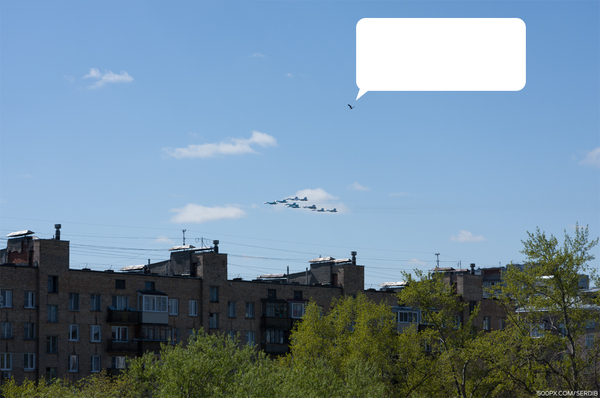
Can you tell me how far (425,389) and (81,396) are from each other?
34.7 m

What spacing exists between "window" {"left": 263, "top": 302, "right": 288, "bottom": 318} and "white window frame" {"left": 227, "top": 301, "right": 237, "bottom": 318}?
4.20 m

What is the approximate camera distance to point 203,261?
99.8 metres

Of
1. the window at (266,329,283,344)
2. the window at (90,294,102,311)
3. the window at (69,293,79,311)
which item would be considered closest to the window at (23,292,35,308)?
the window at (69,293,79,311)

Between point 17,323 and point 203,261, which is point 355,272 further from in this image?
point 17,323

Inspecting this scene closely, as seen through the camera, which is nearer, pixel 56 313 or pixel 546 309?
pixel 546 309

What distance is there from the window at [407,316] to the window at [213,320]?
2783 centimetres

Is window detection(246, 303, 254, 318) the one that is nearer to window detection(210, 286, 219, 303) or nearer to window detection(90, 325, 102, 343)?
window detection(210, 286, 219, 303)

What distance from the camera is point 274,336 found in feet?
337

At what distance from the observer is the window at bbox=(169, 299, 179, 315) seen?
9594cm

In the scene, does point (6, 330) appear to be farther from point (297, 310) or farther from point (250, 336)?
point (297, 310)

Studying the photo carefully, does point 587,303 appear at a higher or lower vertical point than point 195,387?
higher

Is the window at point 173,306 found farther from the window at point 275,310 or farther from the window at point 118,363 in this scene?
the window at point 275,310

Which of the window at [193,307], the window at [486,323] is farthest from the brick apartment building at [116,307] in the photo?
the window at [486,323]

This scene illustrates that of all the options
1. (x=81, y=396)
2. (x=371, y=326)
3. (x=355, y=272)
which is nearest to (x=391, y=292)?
(x=355, y=272)
